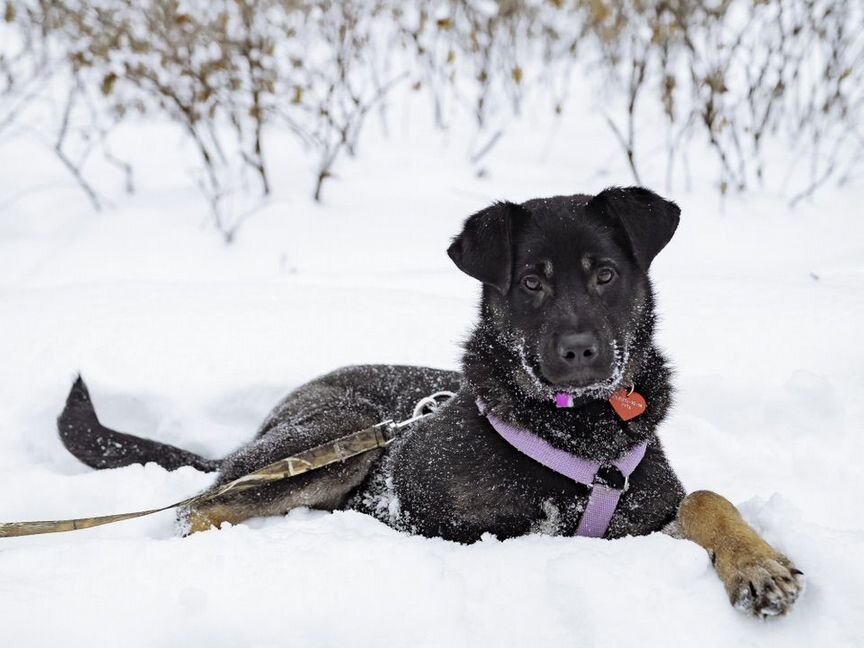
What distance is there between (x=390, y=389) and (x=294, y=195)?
4.53m

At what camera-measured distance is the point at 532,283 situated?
286 centimetres

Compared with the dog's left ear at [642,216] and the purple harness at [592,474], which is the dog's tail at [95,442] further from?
the dog's left ear at [642,216]

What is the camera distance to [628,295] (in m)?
2.89

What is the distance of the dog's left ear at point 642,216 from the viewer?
288 centimetres

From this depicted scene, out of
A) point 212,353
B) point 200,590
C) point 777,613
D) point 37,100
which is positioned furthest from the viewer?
point 37,100

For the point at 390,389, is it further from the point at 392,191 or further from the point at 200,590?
the point at 392,191

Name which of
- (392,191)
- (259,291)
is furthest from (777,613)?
(392,191)

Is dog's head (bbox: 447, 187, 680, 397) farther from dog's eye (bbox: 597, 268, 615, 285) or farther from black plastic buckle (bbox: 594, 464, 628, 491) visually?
black plastic buckle (bbox: 594, 464, 628, 491)

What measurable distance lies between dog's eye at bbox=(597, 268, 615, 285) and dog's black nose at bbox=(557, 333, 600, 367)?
335mm

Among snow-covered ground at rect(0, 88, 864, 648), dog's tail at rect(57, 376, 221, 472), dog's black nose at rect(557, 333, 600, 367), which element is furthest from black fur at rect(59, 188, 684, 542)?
dog's tail at rect(57, 376, 221, 472)

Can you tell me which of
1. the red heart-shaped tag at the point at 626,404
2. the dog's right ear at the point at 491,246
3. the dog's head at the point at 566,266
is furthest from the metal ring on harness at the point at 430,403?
the red heart-shaped tag at the point at 626,404

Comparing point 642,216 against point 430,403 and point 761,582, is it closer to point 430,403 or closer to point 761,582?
→ point 430,403

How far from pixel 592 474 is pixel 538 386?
0.36 metres

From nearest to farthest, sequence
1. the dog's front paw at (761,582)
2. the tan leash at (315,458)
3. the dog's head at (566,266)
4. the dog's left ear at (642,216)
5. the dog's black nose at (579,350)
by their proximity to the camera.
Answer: the dog's front paw at (761,582) < the dog's black nose at (579,350) < the dog's head at (566,266) < the dog's left ear at (642,216) < the tan leash at (315,458)
